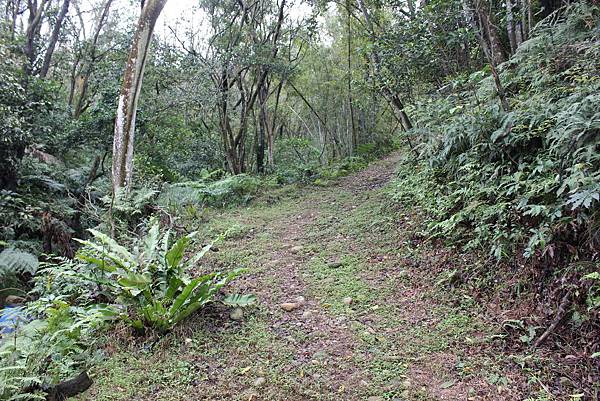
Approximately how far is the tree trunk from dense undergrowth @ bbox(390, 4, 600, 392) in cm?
491

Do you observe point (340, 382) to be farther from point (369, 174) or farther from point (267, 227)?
point (369, 174)

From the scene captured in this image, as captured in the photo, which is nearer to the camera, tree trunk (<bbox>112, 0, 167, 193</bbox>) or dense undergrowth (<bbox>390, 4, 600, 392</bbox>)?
dense undergrowth (<bbox>390, 4, 600, 392</bbox>)

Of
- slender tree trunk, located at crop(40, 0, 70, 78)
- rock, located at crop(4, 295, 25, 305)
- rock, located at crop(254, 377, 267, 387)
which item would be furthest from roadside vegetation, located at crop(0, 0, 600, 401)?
slender tree trunk, located at crop(40, 0, 70, 78)

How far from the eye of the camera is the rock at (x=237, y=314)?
389 cm

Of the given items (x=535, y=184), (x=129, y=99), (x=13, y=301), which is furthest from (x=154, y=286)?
(x=129, y=99)

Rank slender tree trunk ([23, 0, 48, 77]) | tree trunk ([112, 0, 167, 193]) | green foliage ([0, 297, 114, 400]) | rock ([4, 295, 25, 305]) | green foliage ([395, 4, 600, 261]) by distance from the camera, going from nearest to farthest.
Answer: green foliage ([0, 297, 114, 400]), green foliage ([395, 4, 600, 261]), rock ([4, 295, 25, 305]), tree trunk ([112, 0, 167, 193]), slender tree trunk ([23, 0, 48, 77])

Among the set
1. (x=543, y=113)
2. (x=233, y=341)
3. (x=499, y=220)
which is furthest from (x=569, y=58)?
(x=233, y=341)

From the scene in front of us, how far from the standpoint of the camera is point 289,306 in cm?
416

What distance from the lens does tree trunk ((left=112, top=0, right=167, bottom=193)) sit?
675cm

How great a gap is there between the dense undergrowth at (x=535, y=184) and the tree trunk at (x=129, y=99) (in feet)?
16.1

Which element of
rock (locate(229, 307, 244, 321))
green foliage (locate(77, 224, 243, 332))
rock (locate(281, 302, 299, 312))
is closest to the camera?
green foliage (locate(77, 224, 243, 332))

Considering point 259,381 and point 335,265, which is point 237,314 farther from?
point 335,265

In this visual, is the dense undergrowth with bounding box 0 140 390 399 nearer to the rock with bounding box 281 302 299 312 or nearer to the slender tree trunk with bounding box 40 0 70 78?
the rock with bounding box 281 302 299 312

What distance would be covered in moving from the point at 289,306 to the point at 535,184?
2.68 metres
